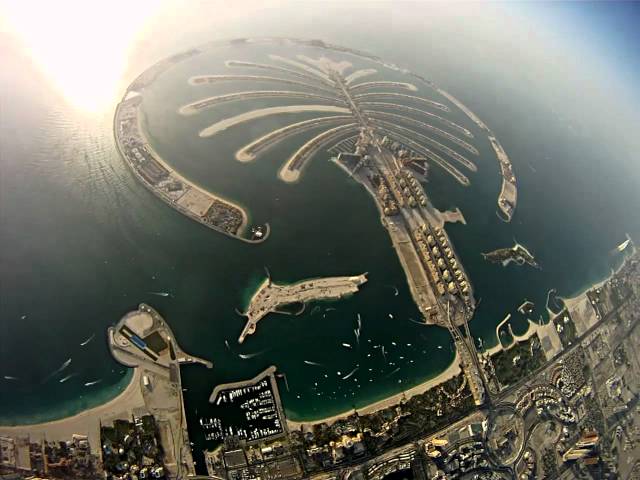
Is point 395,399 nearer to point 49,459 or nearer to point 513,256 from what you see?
point 513,256

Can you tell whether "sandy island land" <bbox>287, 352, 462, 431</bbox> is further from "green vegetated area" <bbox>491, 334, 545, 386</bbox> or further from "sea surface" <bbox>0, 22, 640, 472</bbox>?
"green vegetated area" <bbox>491, 334, 545, 386</bbox>

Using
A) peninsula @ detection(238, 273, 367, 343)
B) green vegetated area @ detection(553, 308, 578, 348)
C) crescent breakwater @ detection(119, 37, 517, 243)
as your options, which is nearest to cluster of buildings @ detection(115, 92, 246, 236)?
crescent breakwater @ detection(119, 37, 517, 243)

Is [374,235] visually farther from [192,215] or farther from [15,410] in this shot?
[15,410]

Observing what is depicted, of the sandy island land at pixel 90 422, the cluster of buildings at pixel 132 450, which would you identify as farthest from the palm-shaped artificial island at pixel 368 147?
the cluster of buildings at pixel 132 450

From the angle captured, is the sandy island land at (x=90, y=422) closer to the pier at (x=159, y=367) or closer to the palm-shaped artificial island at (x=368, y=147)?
the pier at (x=159, y=367)

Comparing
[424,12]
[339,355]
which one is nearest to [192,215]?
[339,355]

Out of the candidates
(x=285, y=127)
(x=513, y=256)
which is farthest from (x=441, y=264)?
(x=285, y=127)
